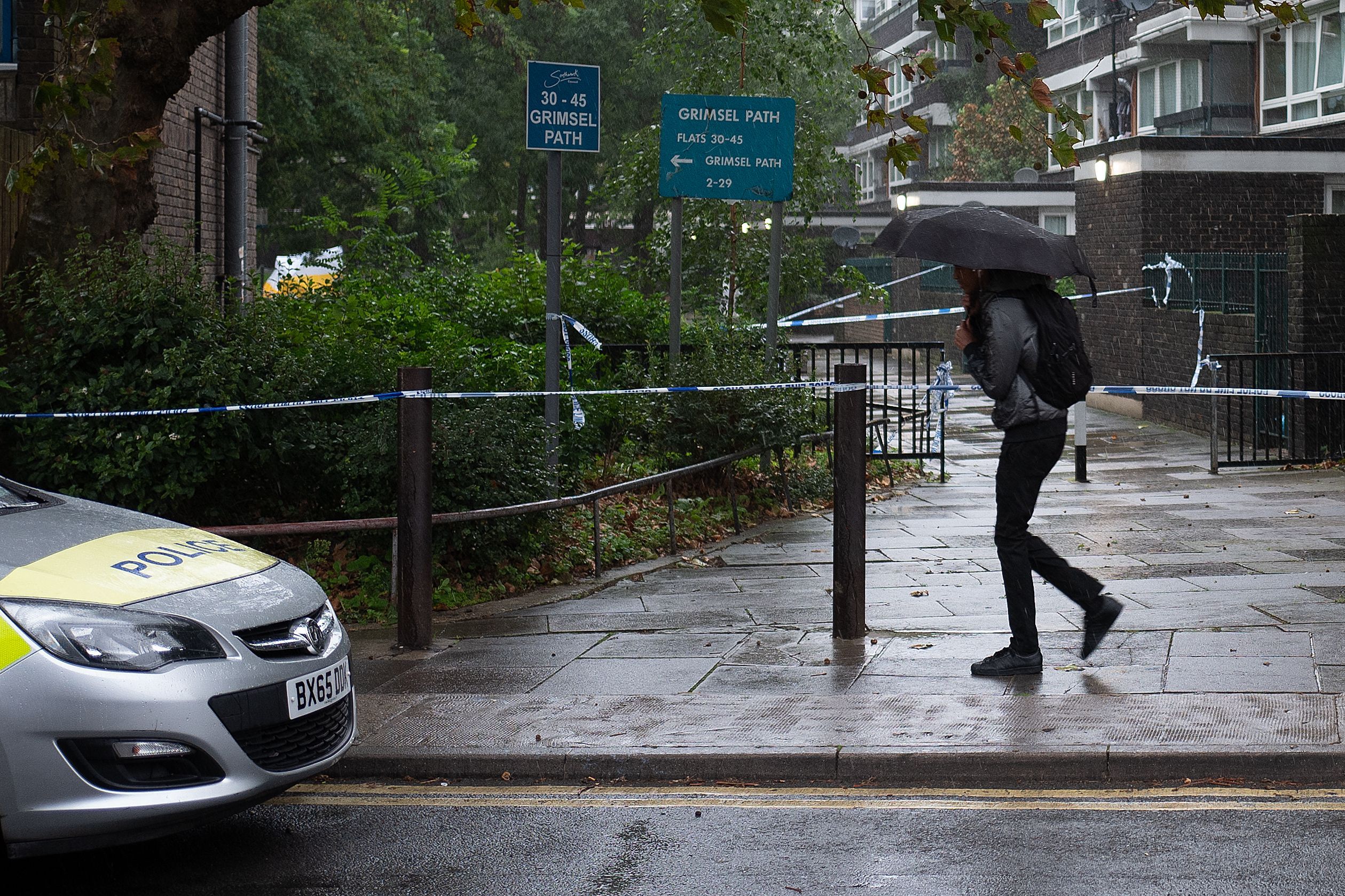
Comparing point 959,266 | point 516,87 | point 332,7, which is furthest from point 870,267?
point 959,266

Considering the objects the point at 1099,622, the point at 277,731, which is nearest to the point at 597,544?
the point at 1099,622

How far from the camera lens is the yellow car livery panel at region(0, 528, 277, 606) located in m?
4.35

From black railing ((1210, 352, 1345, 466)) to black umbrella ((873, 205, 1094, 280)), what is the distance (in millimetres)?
8258

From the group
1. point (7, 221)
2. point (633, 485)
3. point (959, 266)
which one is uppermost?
point (7, 221)

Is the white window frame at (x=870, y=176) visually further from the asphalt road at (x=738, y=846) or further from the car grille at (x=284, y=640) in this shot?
the car grille at (x=284, y=640)

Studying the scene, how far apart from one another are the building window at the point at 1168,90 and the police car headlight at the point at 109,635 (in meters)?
31.0

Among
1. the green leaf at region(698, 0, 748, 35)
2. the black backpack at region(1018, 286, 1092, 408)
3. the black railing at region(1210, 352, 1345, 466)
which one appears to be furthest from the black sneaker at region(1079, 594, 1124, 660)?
the black railing at region(1210, 352, 1345, 466)

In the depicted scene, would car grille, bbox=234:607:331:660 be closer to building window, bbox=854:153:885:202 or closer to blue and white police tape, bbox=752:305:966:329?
blue and white police tape, bbox=752:305:966:329

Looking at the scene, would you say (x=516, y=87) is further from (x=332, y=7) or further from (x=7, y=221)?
(x=7, y=221)

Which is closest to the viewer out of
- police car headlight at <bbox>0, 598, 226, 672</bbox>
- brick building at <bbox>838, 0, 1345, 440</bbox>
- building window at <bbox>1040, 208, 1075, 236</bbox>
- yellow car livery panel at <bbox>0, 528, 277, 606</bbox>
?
police car headlight at <bbox>0, 598, 226, 672</bbox>

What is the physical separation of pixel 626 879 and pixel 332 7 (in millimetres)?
25054

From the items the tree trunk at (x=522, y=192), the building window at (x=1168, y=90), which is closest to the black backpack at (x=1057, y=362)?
the building window at (x=1168, y=90)

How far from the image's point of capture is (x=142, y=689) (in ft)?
13.8

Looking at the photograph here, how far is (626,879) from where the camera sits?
14.8 feet
